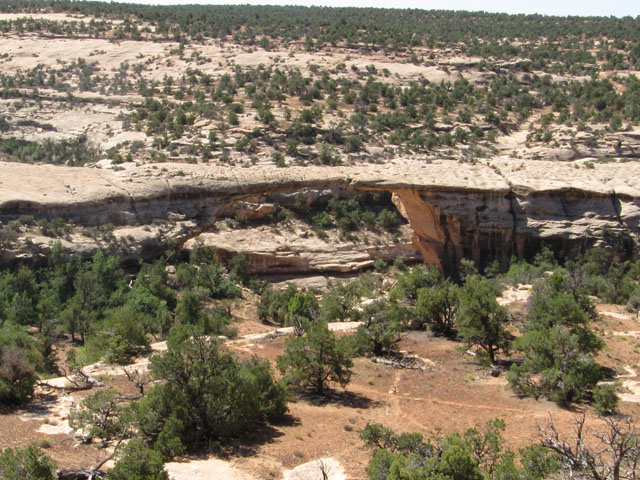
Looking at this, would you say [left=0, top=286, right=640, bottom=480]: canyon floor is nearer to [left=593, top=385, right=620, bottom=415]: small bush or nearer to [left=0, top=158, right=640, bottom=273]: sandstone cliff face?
[left=593, top=385, right=620, bottom=415]: small bush

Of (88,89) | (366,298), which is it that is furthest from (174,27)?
(366,298)

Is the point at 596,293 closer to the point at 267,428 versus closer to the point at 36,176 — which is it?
the point at 267,428

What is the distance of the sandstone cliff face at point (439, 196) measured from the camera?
3053 centimetres

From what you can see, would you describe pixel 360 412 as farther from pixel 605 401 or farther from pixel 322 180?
pixel 322 180

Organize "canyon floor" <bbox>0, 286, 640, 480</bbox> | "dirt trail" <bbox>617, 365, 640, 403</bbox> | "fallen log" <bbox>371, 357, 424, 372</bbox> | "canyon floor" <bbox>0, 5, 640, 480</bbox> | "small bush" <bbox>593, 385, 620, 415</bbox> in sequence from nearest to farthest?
"canyon floor" <bbox>0, 286, 640, 480</bbox>, "small bush" <bbox>593, 385, 620, 415</bbox>, "canyon floor" <bbox>0, 5, 640, 480</bbox>, "dirt trail" <bbox>617, 365, 640, 403</bbox>, "fallen log" <bbox>371, 357, 424, 372</bbox>

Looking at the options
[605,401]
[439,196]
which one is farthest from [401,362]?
[439,196]

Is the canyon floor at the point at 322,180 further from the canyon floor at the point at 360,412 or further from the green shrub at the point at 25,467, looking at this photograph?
the green shrub at the point at 25,467

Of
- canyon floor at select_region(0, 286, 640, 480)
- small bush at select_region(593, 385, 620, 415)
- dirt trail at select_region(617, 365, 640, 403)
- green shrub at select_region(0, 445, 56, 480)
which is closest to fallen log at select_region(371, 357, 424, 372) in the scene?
canyon floor at select_region(0, 286, 640, 480)

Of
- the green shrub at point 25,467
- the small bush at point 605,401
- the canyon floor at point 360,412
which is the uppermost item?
the green shrub at point 25,467

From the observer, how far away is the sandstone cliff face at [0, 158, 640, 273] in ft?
100

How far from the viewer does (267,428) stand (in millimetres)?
15734

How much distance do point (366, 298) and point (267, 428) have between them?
17.2 meters

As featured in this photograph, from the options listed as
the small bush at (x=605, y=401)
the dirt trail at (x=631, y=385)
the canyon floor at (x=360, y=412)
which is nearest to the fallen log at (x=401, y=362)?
the canyon floor at (x=360, y=412)

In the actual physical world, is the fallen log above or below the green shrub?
below
